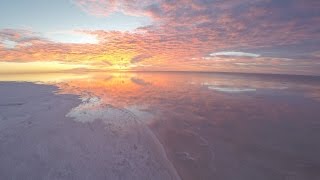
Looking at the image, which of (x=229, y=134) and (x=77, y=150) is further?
(x=229, y=134)

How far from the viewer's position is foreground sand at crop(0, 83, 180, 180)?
23.9ft

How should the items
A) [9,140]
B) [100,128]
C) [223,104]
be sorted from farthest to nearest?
[223,104] < [100,128] < [9,140]

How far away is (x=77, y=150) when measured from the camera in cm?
875

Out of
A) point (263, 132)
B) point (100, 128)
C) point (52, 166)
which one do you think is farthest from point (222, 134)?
point (52, 166)

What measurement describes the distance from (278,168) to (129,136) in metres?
5.83

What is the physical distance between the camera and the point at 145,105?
17594 mm

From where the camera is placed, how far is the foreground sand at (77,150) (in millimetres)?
7273

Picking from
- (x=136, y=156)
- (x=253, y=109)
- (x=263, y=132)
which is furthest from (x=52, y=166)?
(x=253, y=109)

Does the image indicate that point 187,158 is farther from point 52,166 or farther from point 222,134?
point 52,166

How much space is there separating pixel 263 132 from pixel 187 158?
16.8 ft

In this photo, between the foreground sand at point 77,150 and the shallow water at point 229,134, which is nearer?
the foreground sand at point 77,150

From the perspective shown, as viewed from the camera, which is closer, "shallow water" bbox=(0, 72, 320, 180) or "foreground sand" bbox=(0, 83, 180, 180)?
"foreground sand" bbox=(0, 83, 180, 180)

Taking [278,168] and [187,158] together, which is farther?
[187,158]

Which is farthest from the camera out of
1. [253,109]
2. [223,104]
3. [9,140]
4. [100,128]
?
[223,104]
